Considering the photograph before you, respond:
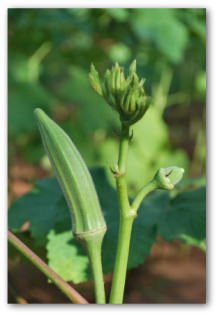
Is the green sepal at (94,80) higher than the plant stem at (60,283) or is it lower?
higher

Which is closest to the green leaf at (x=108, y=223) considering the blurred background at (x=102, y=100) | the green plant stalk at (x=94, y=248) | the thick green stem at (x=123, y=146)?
the green plant stalk at (x=94, y=248)

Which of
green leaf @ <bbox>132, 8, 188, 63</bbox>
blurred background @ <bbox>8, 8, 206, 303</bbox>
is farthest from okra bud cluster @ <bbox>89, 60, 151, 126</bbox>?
green leaf @ <bbox>132, 8, 188, 63</bbox>

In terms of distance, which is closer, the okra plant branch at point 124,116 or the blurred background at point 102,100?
the okra plant branch at point 124,116

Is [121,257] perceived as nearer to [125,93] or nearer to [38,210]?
[125,93]

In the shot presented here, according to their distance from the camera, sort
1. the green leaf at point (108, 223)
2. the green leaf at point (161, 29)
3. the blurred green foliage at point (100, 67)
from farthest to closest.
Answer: the blurred green foliage at point (100, 67) → the green leaf at point (161, 29) → the green leaf at point (108, 223)

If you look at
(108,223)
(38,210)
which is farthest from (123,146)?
(38,210)

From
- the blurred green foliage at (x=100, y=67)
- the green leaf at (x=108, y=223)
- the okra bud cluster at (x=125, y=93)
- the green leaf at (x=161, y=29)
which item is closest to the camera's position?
the okra bud cluster at (x=125, y=93)

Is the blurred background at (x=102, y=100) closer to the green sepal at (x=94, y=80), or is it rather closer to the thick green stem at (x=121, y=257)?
the thick green stem at (x=121, y=257)
